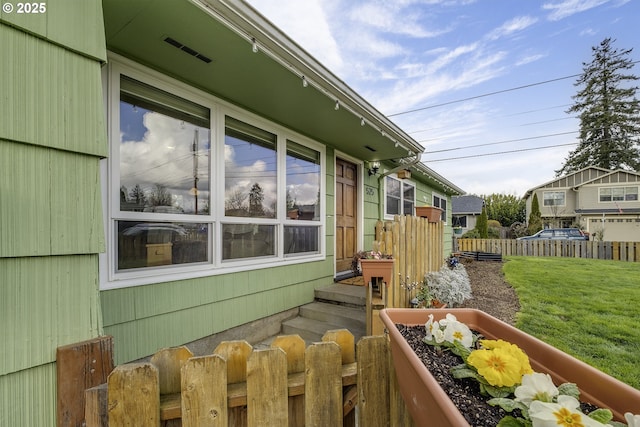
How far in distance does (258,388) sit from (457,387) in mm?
686

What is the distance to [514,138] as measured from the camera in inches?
616

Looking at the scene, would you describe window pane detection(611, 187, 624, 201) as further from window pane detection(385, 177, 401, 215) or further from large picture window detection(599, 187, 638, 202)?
window pane detection(385, 177, 401, 215)

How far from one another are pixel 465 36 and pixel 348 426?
10.3 metres

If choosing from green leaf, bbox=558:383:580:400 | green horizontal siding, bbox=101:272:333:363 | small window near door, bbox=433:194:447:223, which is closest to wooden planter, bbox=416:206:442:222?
green horizontal siding, bbox=101:272:333:363

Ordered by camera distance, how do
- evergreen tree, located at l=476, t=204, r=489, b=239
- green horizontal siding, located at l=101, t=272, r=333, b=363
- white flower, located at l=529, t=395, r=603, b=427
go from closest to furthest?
white flower, located at l=529, t=395, r=603, b=427
green horizontal siding, located at l=101, t=272, r=333, b=363
evergreen tree, located at l=476, t=204, r=489, b=239

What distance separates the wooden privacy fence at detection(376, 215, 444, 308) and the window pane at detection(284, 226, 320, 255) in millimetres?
958

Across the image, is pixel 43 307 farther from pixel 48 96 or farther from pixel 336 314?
pixel 336 314

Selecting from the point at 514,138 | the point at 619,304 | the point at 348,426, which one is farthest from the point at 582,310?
the point at 514,138

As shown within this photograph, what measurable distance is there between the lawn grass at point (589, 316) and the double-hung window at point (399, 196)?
9.41 ft

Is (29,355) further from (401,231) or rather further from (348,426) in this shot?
(401,231)

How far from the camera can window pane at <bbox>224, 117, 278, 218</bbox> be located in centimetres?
296

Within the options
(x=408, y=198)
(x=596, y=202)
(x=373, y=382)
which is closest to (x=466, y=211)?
(x=596, y=202)

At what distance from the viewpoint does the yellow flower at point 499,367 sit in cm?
66

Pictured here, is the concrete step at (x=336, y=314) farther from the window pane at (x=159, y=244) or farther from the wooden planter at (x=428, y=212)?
the wooden planter at (x=428, y=212)
